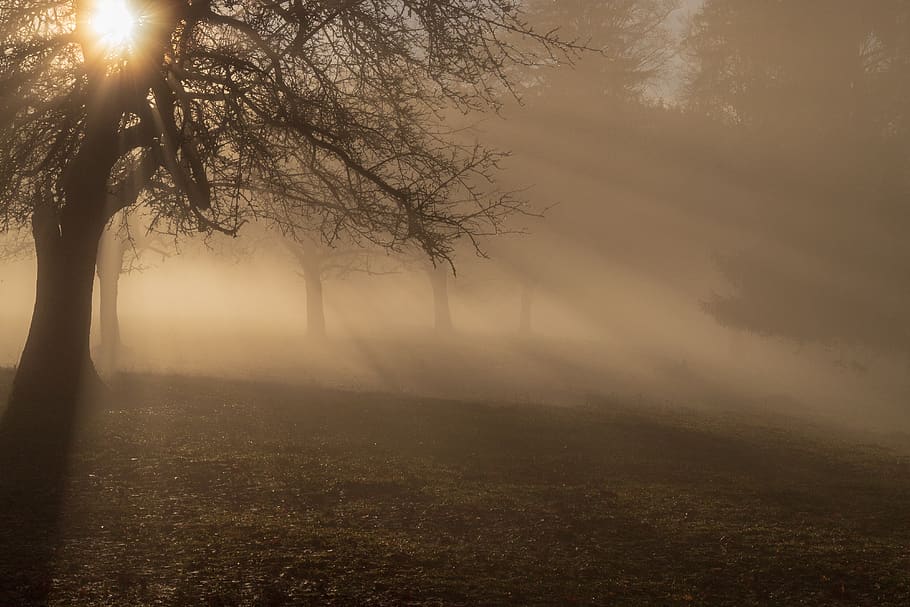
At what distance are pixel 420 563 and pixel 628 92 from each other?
118 feet

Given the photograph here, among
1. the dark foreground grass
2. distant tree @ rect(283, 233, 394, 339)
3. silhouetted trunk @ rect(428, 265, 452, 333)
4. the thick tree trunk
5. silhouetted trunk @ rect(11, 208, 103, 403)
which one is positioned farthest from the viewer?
silhouetted trunk @ rect(428, 265, 452, 333)

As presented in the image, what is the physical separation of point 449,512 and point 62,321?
6.42 metres

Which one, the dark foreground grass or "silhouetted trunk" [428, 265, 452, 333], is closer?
the dark foreground grass

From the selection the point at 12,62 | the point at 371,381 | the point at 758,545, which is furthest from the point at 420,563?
the point at 371,381

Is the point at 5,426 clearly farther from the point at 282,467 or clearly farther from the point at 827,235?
the point at 827,235

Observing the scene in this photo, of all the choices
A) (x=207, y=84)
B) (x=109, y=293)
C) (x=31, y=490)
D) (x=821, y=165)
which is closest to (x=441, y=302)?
(x=109, y=293)

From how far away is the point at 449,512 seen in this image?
937 centimetres

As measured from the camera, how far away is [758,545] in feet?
28.7

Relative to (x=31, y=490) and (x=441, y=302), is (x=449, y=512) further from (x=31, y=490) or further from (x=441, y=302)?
(x=441, y=302)

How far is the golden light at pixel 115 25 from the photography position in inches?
459

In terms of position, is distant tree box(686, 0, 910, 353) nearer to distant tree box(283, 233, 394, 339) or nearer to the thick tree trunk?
distant tree box(283, 233, 394, 339)

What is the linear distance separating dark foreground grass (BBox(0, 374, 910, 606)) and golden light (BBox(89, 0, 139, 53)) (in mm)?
4783

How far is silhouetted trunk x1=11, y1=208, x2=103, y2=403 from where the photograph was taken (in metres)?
12.5

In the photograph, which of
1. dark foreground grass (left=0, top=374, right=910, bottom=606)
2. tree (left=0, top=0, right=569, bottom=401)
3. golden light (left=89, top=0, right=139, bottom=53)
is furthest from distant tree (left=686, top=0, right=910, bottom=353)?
golden light (left=89, top=0, right=139, bottom=53)
